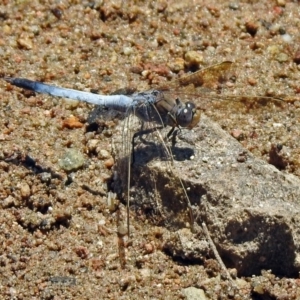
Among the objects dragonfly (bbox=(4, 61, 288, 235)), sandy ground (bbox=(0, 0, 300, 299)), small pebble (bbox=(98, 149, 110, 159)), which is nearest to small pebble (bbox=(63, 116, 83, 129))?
sandy ground (bbox=(0, 0, 300, 299))

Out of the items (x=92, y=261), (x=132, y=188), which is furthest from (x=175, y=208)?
(x=92, y=261)

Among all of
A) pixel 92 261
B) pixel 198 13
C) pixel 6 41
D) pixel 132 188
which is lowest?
pixel 92 261

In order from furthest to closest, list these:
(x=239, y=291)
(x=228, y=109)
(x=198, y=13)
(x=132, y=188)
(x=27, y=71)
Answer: (x=198, y=13) → (x=27, y=71) → (x=228, y=109) → (x=132, y=188) → (x=239, y=291)

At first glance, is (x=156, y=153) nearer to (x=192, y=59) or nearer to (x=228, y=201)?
(x=228, y=201)

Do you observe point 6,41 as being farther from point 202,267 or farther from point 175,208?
point 202,267

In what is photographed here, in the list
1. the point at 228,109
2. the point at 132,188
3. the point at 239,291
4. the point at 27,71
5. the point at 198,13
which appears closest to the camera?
the point at 239,291

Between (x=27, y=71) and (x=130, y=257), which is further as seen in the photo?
(x=27, y=71)

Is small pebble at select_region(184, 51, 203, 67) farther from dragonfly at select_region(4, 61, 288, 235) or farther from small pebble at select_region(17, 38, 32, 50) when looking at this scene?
small pebble at select_region(17, 38, 32, 50)

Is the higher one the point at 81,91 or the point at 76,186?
the point at 81,91

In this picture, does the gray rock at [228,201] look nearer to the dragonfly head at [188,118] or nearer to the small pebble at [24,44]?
the dragonfly head at [188,118]
